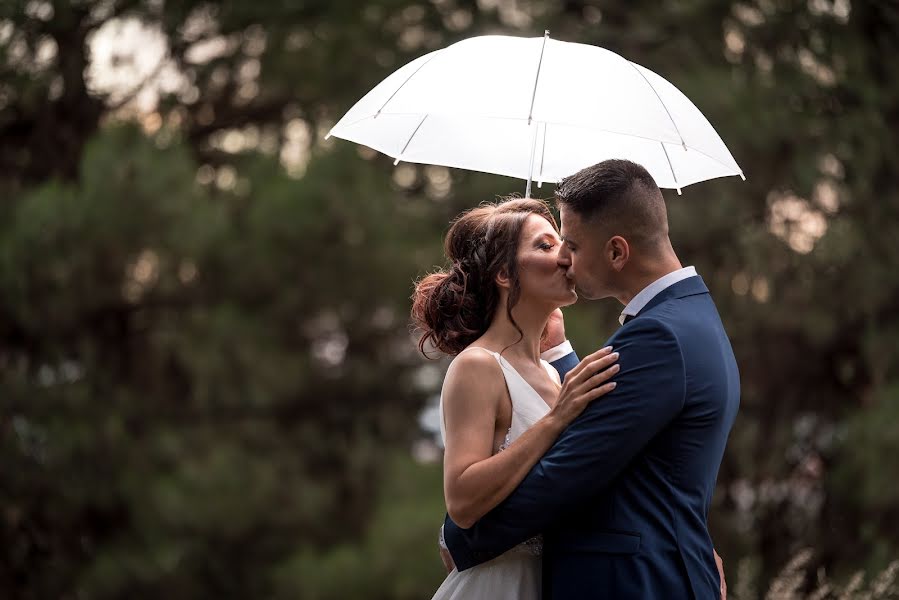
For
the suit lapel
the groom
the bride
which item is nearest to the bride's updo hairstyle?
the bride

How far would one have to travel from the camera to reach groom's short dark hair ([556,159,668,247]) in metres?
2.32

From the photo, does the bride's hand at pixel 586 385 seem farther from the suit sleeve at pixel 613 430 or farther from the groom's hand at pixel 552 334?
the groom's hand at pixel 552 334

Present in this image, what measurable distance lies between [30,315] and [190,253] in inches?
43.2

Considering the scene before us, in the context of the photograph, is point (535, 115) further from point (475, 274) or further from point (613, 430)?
point (613, 430)

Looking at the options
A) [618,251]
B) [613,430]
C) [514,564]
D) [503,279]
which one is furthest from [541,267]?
[514,564]

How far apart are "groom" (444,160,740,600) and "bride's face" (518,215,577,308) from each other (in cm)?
16

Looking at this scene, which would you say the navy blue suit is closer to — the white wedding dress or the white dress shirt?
the white dress shirt

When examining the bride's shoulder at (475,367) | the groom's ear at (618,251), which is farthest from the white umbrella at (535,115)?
the bride's shoulder at (475,367)

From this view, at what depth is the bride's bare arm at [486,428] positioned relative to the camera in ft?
7.18

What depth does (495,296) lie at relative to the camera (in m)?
2.62

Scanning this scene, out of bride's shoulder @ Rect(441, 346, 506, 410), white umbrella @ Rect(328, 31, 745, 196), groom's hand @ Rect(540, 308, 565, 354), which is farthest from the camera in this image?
groom's hand @ Rect(540, 308, 565, 354)

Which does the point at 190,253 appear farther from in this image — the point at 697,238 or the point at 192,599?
the point at 697,238

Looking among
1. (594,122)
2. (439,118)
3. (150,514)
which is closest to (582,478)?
(594,122)

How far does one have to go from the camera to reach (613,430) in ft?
6.98
